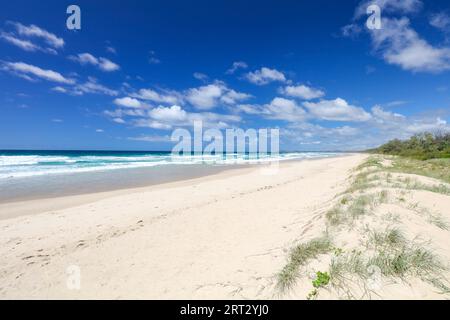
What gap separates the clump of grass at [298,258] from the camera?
10.8 ft

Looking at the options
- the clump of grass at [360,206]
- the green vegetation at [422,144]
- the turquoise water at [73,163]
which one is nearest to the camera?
the clump of grass at [360,206]

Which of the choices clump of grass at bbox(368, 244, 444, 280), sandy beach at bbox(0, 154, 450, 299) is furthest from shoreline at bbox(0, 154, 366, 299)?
clump of grass at bbox(368, 244, 444, 280)

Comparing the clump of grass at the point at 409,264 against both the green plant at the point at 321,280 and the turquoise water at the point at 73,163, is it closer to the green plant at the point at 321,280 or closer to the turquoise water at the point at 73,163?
the green plant at the point at 321,280

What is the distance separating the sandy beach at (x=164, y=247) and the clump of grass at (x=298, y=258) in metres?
0.12

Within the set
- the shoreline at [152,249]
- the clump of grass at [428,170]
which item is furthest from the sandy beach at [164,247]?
the clump of grass at [428,170]

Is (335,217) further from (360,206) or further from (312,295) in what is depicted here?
(312,295)

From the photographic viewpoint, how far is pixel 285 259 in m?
4.06

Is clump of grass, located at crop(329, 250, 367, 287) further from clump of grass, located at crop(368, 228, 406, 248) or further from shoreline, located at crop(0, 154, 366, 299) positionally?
shoreline, located at crop(0, 154, 366, 299)

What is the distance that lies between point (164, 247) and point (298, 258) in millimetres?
3022

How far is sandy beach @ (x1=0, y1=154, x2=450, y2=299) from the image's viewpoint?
3592mm

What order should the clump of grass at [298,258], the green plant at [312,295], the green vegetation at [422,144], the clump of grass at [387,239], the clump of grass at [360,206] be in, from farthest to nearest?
the green vegetation at [422,144], the clump of grass at [360,206], the clump of grass at [387,239], the clump of grass at [298,258], the green plant at [312,295]

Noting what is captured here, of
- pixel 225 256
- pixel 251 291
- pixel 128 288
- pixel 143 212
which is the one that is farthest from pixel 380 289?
pixel 143 212

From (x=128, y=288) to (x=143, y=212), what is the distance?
466 cm
